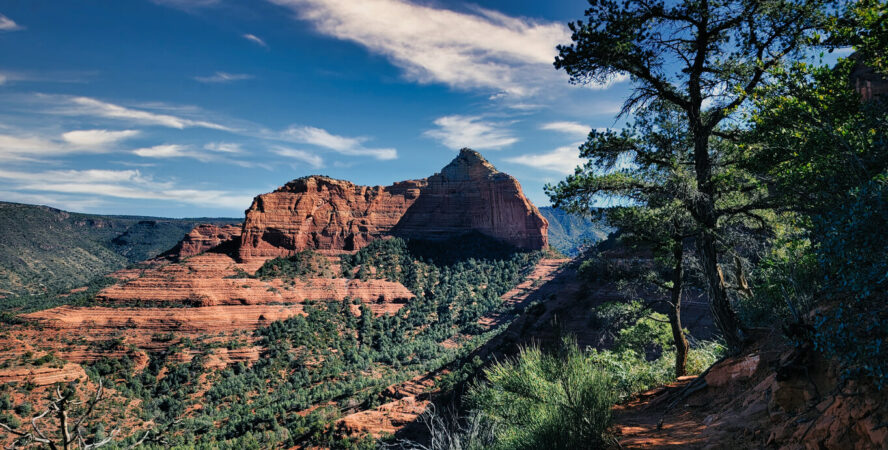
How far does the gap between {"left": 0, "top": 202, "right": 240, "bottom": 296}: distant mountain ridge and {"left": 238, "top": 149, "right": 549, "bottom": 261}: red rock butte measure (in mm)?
49830

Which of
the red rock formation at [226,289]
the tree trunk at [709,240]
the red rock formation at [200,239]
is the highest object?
the tree trunk at [709,240]

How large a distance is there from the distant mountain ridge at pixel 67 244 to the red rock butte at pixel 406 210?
49830 mm

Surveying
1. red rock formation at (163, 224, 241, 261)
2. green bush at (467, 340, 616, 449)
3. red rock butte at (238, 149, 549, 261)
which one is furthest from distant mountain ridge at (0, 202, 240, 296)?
green bush at (467, 340, 616, 449)

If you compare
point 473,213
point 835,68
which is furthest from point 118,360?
point 473,213

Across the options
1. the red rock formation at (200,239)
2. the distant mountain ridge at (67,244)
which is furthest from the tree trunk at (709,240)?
the distant mountain ridge at (67,244)

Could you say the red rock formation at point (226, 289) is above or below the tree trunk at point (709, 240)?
below

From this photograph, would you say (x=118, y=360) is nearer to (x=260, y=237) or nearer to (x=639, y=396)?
(x=260, y=237)

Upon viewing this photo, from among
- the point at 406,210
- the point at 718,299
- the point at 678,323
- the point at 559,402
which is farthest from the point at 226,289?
the point at 718,299

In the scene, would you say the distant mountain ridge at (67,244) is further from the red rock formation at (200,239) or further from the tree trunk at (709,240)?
the tree trunk at (709,240)

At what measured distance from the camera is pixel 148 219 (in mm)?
155375

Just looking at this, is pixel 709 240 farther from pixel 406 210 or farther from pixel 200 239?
pixel 200 239

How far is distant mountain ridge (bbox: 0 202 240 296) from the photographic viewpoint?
84.0 m

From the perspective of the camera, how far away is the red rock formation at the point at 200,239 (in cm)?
10144

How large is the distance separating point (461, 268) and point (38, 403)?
59.9 meters
